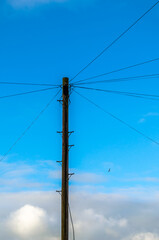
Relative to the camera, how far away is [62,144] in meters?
18.0

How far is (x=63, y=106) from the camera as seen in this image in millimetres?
18453

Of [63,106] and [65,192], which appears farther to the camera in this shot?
[63,106]

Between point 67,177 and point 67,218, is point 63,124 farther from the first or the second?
point 67,218

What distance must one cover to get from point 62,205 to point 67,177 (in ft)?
4.07

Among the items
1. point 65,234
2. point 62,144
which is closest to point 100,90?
point 62,144

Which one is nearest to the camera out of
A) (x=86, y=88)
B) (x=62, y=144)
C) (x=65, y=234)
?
(x=65, y=234)

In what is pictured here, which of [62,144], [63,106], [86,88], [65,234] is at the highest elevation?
[86,88]

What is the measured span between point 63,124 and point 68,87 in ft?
6.29

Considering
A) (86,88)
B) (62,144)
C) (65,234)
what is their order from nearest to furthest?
(65,234) < (62,144) < (86,88)

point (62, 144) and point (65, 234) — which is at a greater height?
point (62, 144)

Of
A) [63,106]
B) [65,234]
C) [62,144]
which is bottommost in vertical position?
[65,234]

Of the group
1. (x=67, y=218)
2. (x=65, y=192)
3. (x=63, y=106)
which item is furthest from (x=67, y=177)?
(x=63, y=106)

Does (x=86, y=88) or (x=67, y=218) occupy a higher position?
(x=86, y=88)

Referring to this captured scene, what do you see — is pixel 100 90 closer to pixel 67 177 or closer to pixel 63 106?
pixel 63 106
